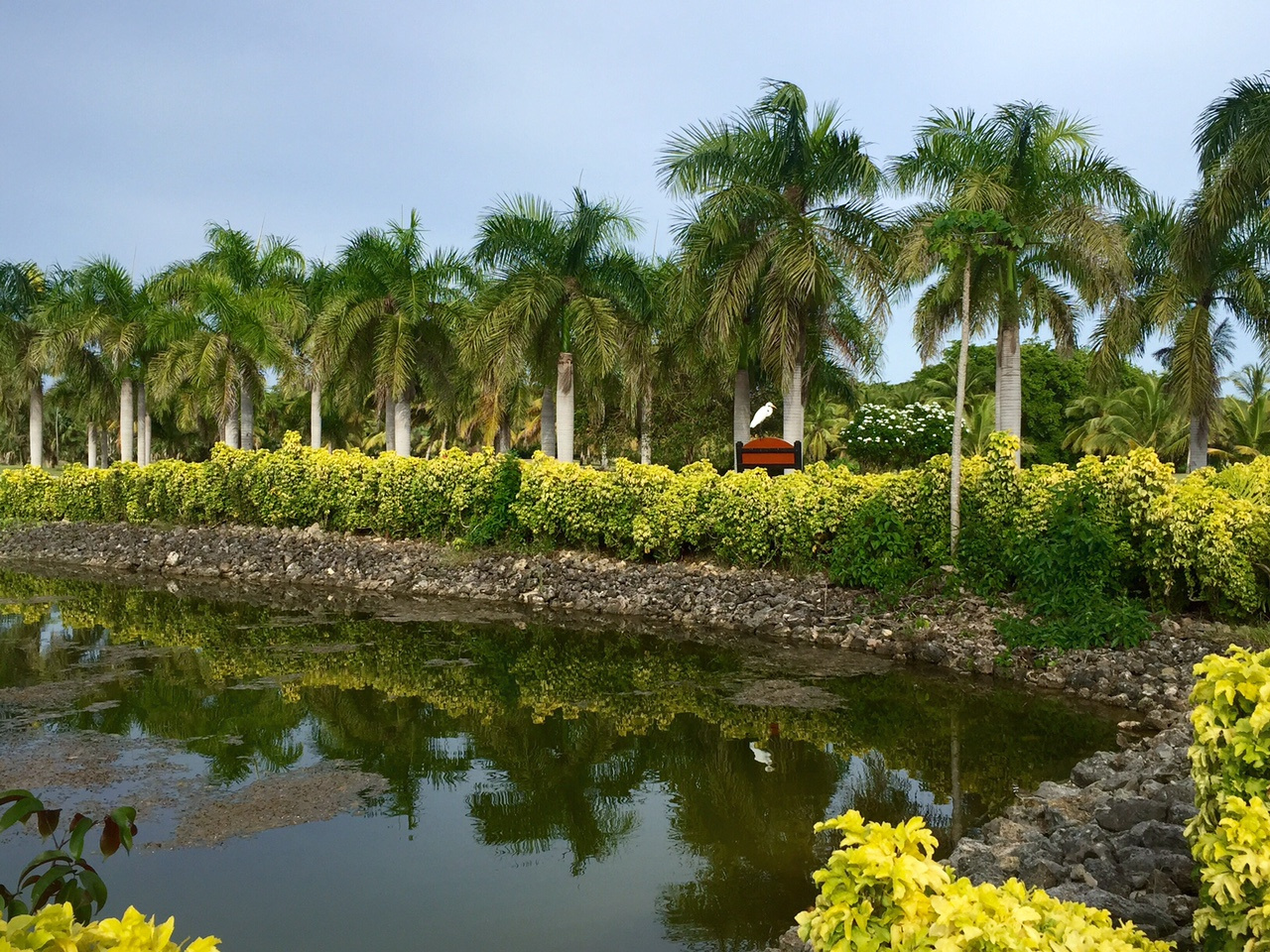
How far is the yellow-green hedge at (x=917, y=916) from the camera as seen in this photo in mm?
2959

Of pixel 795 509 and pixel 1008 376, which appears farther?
pixel 1008 376

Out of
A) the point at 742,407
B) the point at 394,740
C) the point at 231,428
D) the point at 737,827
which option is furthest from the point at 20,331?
the point at 737,827

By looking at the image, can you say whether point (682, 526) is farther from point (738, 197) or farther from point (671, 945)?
point (671, 945)

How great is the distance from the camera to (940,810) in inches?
311

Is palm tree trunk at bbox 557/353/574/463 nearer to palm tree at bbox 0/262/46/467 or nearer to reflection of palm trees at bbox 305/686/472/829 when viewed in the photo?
reflection of palm trees at bbox 305/686/472/829

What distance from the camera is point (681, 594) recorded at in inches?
642

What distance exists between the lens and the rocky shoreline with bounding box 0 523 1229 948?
5.82m

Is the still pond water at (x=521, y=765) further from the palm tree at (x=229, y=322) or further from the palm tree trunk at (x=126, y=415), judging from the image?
the palm tree trunk at (x=126, y=415)

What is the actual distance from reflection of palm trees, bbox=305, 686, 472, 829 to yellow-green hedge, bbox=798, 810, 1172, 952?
5.23 metres

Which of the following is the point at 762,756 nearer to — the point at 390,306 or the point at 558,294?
the point at 558,294

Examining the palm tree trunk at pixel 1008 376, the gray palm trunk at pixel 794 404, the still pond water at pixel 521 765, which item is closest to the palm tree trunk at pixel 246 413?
the still pond water at pixel 521 765

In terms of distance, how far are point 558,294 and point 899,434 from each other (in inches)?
476

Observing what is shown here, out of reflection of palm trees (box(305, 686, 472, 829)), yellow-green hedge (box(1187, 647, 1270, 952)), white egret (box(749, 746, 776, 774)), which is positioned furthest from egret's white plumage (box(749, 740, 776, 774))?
yellow-green hedge (box(1187, 647, 1270, 952))

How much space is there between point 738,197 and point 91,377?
2987 cm
